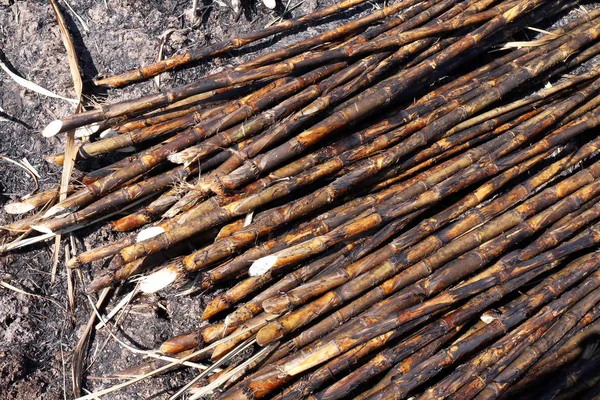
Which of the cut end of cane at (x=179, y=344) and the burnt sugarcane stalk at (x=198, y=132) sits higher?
the burnt sugarcane stalk at (x=198, y=132)

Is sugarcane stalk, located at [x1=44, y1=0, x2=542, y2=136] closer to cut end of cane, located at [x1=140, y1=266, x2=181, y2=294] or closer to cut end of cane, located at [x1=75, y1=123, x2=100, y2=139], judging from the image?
cut end of cane, located at [x1=75, y1=123, x2=100, y2=139]

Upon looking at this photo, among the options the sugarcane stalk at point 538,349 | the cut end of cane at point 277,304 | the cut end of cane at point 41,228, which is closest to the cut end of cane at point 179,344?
the cut end of cane at point 277,304

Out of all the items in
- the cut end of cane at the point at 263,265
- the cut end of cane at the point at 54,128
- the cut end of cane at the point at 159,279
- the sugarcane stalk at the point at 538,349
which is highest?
the cut end of cane at the point at 54,128

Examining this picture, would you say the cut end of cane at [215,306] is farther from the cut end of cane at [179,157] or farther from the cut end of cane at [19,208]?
the cut end of cane at [19,208]

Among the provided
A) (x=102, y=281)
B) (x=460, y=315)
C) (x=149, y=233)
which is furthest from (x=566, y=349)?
(x=102, y=281)

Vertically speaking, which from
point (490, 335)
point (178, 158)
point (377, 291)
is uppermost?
point (178, 158)

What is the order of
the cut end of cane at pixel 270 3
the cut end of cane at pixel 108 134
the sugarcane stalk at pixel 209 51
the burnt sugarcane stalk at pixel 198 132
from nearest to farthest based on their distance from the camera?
the burnt sugarcane stalk at pixel 198 132
the cut end of cane at pixel 108 134
the sugarcane stalk at pixel 209 51
the cut end of cane at pixel 270 3

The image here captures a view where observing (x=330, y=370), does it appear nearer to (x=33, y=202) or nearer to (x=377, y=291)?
(x=377, y=291)
